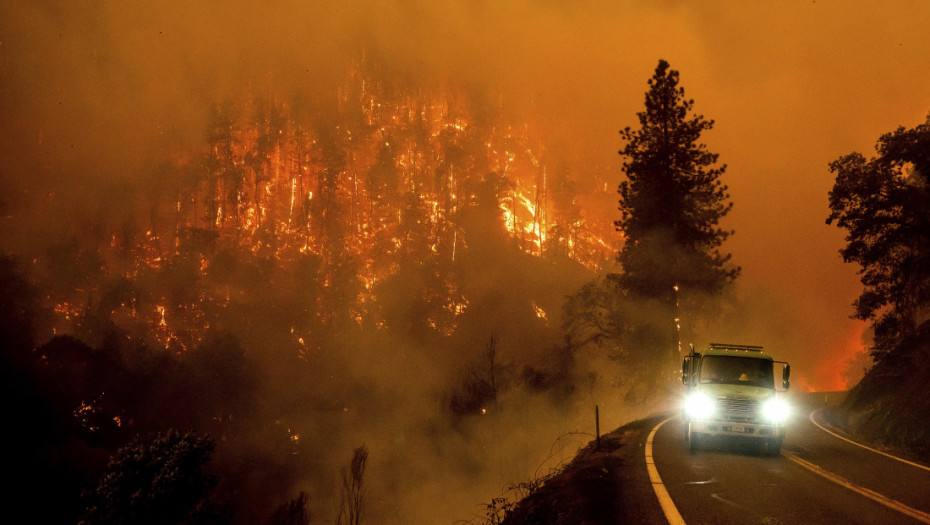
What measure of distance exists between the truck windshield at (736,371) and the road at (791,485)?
1644 millimetres

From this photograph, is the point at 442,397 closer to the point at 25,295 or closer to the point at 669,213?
the point at 25,295

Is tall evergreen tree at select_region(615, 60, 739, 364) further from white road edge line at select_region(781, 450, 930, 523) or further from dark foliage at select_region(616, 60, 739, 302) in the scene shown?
white road edge line at select_region(781, 450, 930, 523)

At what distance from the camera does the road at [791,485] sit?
8188 millimetres

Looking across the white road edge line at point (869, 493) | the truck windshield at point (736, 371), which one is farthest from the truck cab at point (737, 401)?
the white road edge line at point (869, 493)

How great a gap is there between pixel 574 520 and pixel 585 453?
8.05m

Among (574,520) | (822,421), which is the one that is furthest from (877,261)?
(574,520)

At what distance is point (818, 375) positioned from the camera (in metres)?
111

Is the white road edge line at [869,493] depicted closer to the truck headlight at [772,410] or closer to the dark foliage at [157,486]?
Answer: the truck headlight at [772,410]

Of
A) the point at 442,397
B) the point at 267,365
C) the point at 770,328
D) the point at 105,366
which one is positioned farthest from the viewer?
the point at 267,365

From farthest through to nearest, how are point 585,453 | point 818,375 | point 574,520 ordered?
point 818,375 < point 585,453 < point 574,520

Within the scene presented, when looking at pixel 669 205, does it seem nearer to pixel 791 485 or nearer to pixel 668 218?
pixel 668 218

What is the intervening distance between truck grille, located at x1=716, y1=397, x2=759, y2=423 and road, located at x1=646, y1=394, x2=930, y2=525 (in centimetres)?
87

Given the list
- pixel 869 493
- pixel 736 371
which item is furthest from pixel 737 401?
pixel 869 493

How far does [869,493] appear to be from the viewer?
9.94 m
